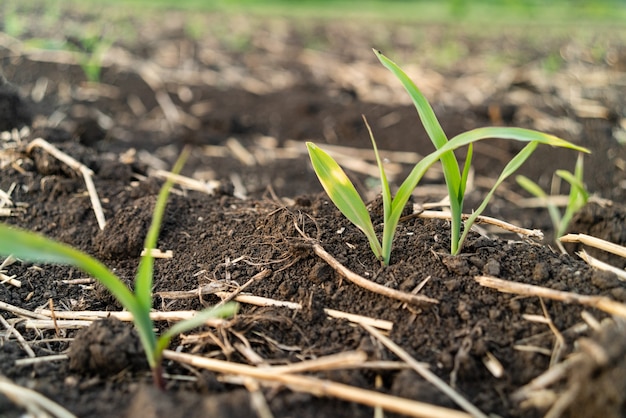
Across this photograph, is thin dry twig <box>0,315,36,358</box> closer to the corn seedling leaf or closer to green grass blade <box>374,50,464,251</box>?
the corn seedling leaf

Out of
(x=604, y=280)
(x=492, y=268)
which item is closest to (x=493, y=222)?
(x=492, y=268)

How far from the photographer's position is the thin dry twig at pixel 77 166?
2375 mm

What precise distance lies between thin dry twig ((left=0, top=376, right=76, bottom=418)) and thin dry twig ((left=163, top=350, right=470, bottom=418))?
343mm

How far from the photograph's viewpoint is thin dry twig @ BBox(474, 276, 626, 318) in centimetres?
141

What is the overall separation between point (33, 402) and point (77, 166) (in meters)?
1.46

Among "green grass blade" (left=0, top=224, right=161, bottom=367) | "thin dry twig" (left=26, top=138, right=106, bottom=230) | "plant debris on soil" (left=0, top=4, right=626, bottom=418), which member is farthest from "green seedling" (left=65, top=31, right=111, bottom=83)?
"green grass blade" (left=0, top=224, right=161, bottom=367)

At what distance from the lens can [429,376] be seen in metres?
1.35

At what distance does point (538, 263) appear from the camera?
166cm

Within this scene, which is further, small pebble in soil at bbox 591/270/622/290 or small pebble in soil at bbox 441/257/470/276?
small pebble in soil at bbox 441/257/470/276

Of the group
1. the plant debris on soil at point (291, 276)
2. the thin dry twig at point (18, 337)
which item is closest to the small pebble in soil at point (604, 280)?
the plant debris on soil at point (291, 276)

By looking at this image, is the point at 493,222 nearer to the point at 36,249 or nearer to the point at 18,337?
the point at 36,249

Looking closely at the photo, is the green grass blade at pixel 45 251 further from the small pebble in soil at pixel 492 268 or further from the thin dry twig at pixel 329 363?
the small pebble in soil at pixel 492 268

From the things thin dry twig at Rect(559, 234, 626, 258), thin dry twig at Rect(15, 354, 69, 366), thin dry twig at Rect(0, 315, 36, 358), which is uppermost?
thin dry twig at Rect(559, 234, 626, 258)

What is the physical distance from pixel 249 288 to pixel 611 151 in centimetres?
319
